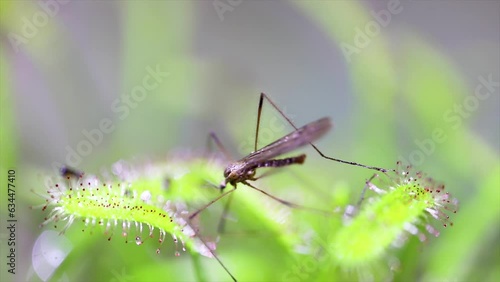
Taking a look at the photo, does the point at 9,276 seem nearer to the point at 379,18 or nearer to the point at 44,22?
the point at 44,22

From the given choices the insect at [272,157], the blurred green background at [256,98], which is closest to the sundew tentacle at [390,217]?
the blurred green background at [256,98]

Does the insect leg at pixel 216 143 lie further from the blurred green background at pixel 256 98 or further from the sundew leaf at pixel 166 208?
the sundew leaf at pixel 166 208

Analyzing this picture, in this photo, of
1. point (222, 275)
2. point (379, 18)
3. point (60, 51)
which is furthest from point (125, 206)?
point (379, 18)

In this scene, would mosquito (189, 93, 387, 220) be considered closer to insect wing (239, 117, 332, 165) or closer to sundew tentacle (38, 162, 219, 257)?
insect wing (239, 117, 332, 165)

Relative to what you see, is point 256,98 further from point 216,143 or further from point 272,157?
point 272,157

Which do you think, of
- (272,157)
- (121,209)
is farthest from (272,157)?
(121,209)

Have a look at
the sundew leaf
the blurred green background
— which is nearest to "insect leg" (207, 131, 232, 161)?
the blurred green background
